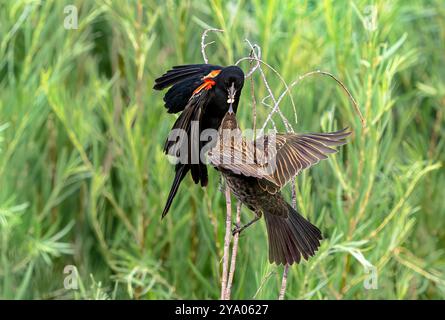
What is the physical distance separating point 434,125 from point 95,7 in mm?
573

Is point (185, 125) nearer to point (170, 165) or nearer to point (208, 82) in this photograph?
point (208, 82)

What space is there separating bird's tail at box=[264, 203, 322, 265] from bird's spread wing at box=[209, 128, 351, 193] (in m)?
0.05

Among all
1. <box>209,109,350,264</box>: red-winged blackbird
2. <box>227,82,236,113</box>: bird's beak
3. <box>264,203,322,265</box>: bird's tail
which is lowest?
<box>264,203,322,265</box>: bird's tail

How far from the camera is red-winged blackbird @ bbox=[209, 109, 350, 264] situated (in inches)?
24.5

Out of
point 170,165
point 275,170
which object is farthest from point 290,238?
point 170,165

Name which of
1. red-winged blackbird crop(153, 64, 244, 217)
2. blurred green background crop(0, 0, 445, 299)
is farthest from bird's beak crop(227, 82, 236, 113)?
blurred green background crop(0, 0, 445, 299)

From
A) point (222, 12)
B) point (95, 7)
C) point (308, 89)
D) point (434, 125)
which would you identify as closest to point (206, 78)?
point (222, 12)

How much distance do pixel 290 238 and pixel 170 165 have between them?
0.38 m

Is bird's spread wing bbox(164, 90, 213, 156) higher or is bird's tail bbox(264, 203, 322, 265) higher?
bird's spread wing bbox(164, 90, 213, 156)

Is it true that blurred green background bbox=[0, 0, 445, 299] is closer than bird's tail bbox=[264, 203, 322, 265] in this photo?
No

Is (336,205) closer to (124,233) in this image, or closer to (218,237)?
(218,237)

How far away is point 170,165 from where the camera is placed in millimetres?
1042

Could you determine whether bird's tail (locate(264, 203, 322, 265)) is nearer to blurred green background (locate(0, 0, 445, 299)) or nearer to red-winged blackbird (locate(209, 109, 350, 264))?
red-winged blackbird (locate(209, 109, 350, 264))

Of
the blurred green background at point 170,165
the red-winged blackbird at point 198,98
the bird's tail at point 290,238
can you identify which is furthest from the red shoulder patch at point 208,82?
the blurred green background at point 170,165
